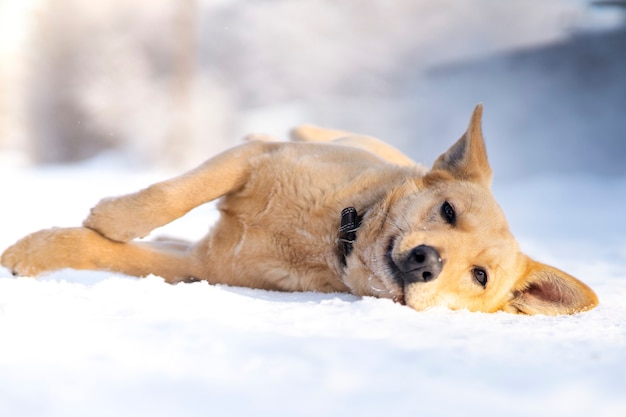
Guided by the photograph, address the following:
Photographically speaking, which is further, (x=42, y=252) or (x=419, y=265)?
(x=42, y=252)

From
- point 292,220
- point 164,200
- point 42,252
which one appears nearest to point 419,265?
point 292,220

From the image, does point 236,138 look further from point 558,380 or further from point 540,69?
point 558,380

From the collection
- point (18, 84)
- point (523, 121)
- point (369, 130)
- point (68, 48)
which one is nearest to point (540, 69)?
point (523, 121)

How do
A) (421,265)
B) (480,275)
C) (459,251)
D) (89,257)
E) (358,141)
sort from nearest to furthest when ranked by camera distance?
(421,265)
(459,251)
(480,275)
(89,257)
(358,141)

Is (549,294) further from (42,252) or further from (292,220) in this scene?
(42,252)

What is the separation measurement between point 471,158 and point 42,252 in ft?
6.55

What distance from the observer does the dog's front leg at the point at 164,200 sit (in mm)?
3002

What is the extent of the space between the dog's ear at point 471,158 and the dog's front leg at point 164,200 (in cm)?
98

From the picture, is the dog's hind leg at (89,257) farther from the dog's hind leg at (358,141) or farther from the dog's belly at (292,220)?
the dog's hind leg at (358,141)

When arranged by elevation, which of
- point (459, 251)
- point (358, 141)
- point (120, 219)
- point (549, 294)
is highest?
point (358, 141)

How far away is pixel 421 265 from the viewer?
8.48 feet

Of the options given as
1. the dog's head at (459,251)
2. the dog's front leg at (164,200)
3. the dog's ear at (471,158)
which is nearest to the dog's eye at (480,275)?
the dog's head at (459,251)

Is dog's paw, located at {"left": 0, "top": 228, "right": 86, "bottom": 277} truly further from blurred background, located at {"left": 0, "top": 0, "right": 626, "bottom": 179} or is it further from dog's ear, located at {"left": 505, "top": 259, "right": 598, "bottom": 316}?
blurred background, located at {"left": 0, "top": 0, "right": 626, "bottom": 179}

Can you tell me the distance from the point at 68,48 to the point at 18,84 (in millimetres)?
695
